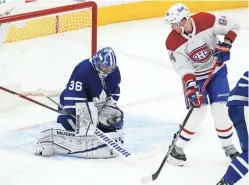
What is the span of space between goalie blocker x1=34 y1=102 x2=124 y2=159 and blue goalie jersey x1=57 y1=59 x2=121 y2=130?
0.06 meters

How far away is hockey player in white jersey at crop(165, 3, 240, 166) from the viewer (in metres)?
3.25

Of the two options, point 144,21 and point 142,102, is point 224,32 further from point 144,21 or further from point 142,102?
point 144,21

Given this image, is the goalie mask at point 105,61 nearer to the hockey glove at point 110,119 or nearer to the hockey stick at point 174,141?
the hockey glove at point 110,119

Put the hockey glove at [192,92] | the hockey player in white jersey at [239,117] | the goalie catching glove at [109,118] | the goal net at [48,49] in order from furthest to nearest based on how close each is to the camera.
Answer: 1. the goal net at [48,49]
2. the goalie catching glove at [109,118]
3. the hockey glove at [192,92]
4. the hockey player in white jersey at [239,117]

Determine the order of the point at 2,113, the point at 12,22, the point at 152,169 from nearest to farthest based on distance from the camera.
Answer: the point at 152,169 → the point at 12,22 → the point at 2,113

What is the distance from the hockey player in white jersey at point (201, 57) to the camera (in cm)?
325

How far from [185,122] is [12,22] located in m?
1.06

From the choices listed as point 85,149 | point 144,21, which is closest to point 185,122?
point 85,149

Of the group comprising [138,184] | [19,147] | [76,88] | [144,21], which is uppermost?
[144,21]

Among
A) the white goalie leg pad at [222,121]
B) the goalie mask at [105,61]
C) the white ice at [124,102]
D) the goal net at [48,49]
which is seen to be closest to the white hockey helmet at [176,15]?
the goalie mask at [105,61]

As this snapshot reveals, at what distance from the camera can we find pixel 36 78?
4352mm

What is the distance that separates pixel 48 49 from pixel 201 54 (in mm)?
1502

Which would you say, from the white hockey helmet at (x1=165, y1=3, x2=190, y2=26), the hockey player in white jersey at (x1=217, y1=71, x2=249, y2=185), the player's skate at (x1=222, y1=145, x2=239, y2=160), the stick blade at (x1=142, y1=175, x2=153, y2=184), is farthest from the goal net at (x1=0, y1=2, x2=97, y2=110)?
the hockey player in white jersey at (x1=217, y1=71, x2=249, y2=185)

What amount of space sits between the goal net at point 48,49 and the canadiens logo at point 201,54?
37.4 inches
